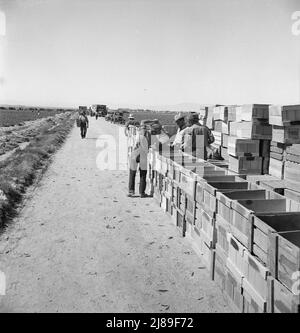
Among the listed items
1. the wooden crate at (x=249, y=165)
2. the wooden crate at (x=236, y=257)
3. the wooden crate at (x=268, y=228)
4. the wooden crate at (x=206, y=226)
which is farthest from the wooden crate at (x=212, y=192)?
the wooden crate at (x=249, y=165)

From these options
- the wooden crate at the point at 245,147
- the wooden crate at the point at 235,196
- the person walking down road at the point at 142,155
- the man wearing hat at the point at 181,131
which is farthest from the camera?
the person walking down road at the point at 142,155

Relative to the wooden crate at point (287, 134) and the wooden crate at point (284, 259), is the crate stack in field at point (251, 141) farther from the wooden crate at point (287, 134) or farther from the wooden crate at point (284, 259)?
the wooden crate at point (284, 259)

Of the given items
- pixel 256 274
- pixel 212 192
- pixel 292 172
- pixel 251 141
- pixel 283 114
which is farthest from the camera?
pixel 251 141

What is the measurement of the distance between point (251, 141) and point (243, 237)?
4809 mm

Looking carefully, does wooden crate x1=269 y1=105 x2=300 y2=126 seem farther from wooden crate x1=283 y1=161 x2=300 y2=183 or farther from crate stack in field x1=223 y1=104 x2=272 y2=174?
wooden crate x1=283 y1=161 x2=300 y2=183

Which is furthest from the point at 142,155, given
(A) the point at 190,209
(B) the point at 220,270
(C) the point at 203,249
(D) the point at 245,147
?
(B) the point at 220,270

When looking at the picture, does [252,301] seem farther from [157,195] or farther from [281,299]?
[157,195]

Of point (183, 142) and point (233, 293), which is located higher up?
point (183, 142)

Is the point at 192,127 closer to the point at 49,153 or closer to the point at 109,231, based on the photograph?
the point at 109,231

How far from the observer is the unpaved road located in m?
5.01

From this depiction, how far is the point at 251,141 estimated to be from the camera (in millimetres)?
8930

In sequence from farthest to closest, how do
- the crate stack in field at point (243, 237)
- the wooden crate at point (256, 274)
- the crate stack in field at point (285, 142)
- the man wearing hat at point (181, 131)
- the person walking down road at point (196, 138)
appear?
the man wearing hat at point (181, 131) < the person walking down road at point (196, 138) < the crate stack in field at point (285, 142) < the wooden crate at point (256, 274) < the crate stack in field at point (243, 237)

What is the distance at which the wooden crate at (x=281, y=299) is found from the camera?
10.7 ft

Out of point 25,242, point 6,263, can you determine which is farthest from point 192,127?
point 6,263
